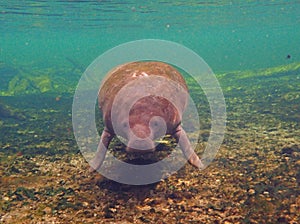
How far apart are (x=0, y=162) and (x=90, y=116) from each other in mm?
4619

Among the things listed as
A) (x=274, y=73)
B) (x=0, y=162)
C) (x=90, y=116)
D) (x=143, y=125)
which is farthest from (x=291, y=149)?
(x=274, y=73)

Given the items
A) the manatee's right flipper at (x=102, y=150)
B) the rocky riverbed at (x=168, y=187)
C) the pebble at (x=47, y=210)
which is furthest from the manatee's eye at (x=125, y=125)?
the pebble at (x=47, y=210)

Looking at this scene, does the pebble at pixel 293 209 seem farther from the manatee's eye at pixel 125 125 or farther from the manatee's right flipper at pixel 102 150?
the manatee's right flipper at pixel 102 150

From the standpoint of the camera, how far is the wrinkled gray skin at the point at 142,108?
157 inches

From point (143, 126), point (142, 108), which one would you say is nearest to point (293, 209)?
point (143, 126)

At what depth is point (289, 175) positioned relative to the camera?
4512 mm

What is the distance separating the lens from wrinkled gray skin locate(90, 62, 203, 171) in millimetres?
3995

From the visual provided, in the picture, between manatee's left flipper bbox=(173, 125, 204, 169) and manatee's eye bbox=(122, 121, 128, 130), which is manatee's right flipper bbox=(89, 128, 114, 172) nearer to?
manatee's eye bbox=(122, 121, 128, 130)

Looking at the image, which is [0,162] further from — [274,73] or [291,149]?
[274,73]

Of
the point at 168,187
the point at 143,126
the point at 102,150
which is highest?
the point at 143,126

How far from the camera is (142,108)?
4289mm

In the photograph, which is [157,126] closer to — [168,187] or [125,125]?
[125,125]

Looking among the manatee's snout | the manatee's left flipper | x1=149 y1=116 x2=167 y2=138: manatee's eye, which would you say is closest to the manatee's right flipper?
x1=149 y1=116 x2=167 y2=138: manatee's eye

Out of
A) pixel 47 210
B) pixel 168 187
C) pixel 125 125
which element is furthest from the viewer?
pixel 168 187
